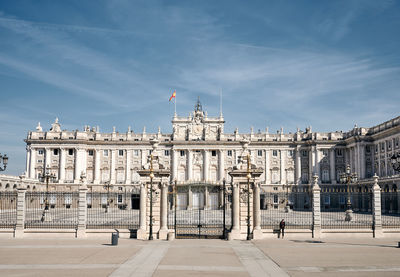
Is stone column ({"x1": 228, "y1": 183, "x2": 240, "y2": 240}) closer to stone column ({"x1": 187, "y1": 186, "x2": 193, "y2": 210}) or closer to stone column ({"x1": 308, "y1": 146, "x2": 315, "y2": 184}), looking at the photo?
→ stone column ({"x1": 187, "y1": 186, "x2": 193, "y2": 210})

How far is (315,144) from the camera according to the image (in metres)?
87.9

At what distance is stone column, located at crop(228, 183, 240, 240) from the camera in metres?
24.7

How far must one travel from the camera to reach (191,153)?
9019 centimetres

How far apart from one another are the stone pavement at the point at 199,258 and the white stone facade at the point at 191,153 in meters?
64.6

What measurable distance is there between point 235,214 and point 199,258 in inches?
280

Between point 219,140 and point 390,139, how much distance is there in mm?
33663

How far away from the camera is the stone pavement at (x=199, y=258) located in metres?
15.4

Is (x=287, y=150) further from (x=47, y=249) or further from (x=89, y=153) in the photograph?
(x=47, y=249)

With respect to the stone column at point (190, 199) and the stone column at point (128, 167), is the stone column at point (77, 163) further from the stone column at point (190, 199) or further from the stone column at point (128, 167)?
the stone column at point (190, 199)

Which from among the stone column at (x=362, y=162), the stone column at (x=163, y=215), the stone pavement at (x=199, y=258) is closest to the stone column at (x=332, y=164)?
the stone column at (x=362, y=162)

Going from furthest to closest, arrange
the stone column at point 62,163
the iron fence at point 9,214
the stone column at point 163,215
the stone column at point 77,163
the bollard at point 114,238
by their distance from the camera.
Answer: the stone column at point 77,163 → the stone column at point 62,163 → the iron fence at point 9,214 → the stone column at point 163,215 → the bollard at point 114,238

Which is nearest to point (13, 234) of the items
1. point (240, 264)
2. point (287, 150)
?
point (240, 264)

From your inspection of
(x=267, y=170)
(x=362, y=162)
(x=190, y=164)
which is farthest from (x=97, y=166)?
(x=362, y=162)

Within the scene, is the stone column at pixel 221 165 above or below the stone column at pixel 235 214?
above
